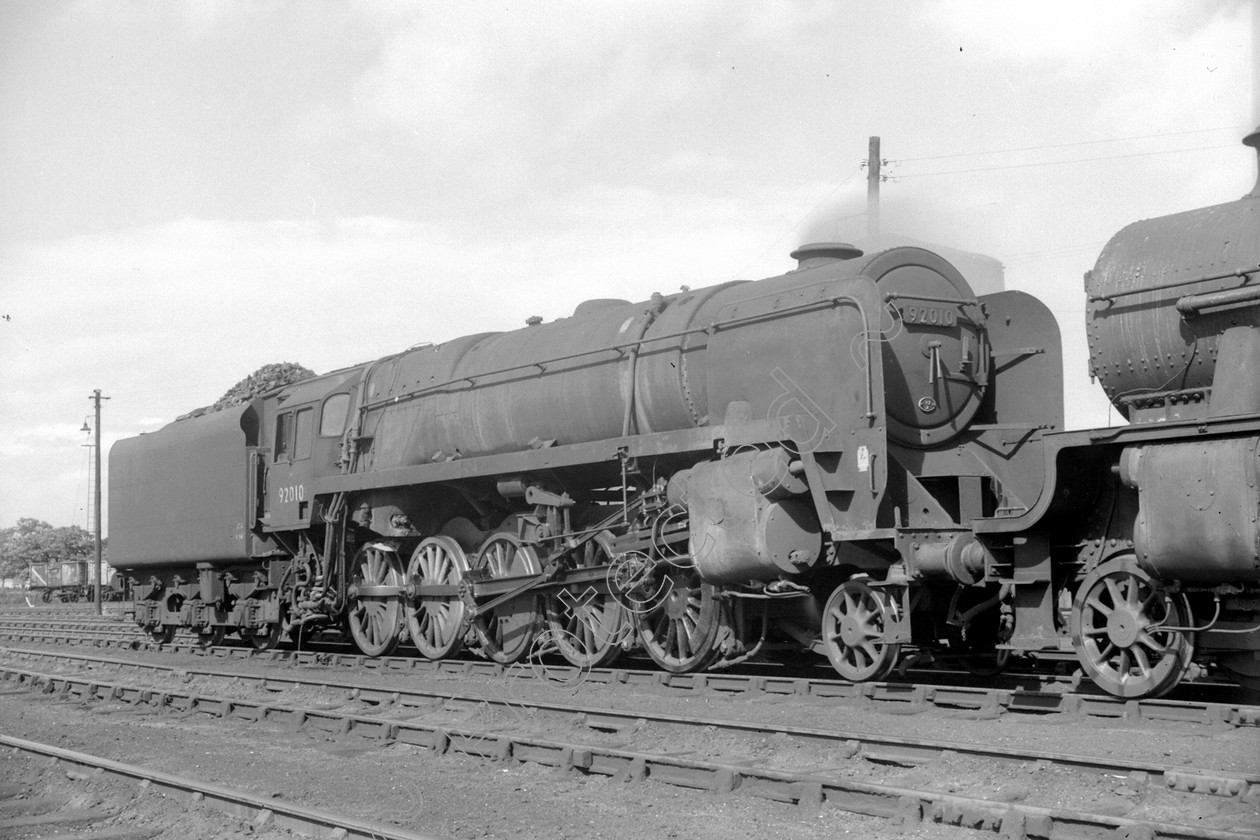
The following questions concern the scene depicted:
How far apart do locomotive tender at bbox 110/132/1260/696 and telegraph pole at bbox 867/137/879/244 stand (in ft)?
38.6

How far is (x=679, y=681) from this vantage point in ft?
35.8

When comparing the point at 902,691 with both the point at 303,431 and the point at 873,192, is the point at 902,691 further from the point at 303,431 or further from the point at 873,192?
the point at 873,192

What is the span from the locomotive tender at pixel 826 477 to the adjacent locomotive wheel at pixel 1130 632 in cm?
2

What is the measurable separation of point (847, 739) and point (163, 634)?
14808 mm

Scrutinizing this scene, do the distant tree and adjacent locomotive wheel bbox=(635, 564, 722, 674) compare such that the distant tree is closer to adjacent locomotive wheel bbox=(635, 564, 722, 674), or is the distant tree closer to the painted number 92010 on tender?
the painted number 92010 on tender

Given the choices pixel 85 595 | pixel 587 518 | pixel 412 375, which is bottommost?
pixel 85 595

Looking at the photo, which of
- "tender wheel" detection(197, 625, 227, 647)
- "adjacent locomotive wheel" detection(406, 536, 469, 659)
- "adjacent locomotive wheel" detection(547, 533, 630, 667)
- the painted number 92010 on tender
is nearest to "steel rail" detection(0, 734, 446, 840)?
→ "adjacent locomotive wheel" detection(547, 533, 630, 667)

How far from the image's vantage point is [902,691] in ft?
31.0

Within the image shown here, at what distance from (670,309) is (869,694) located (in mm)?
4286

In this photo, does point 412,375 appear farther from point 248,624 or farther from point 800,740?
point 800,740

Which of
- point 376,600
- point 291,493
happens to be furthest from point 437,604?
point 291,493

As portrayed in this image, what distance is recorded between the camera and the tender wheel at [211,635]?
17.8 metres

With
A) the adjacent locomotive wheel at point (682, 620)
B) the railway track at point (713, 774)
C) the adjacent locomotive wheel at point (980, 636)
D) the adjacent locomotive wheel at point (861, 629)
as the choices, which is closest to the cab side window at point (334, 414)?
the railway track at point (713, 774)

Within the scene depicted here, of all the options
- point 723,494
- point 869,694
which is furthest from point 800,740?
point 723,494
